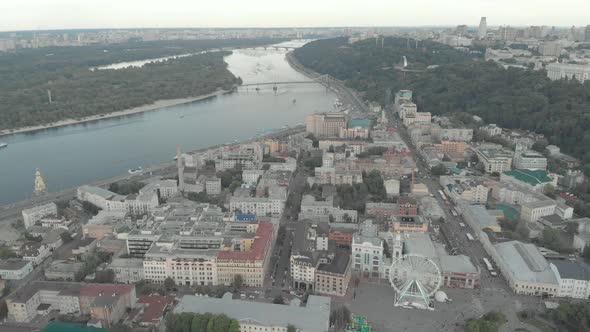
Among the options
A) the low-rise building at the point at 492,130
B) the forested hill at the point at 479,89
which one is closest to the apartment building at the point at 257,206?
the forested hill at the point at 479,89

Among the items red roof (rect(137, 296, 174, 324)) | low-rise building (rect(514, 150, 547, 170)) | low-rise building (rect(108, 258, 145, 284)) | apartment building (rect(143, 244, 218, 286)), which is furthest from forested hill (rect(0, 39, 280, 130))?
low-rise building (rect(514, 150, 547, 170))

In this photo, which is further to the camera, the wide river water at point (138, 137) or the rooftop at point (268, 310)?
the wide river water at point (138, 137)

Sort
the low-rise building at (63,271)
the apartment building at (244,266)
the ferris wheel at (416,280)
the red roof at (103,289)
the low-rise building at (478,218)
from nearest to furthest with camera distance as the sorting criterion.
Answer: the red roof at (103,289), the ferris wheel at (416,280), the apartment building at (244,266), the low-rise building at (63,271), the low-rise building at (478,218)

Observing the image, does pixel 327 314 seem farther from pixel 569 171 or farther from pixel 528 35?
pixel 528 35

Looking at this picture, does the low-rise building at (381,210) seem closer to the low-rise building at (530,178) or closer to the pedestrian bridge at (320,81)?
the low-rise building at (530,178)

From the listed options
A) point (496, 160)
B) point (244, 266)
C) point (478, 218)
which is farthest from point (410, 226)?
point (496, 160)

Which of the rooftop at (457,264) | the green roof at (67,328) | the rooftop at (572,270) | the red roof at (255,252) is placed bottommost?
the green roof at (67,328)

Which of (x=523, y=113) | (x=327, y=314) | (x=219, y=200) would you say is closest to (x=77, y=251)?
(x=219, y=200)

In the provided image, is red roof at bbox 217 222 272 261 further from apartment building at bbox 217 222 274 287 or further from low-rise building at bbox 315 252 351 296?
low-rise building at bbox 315 252 351 296
